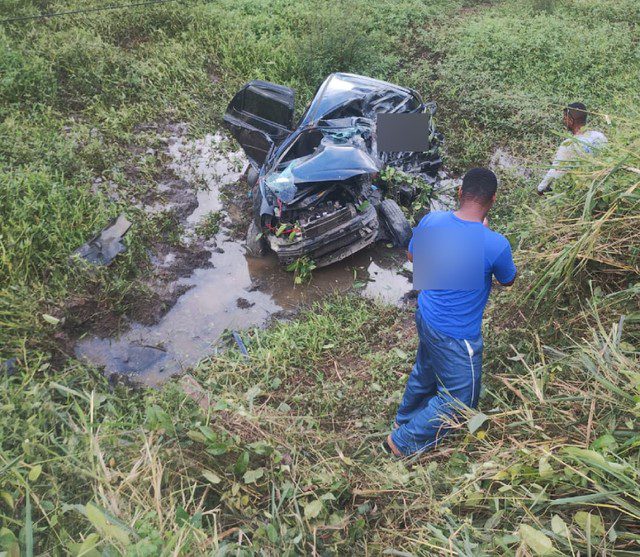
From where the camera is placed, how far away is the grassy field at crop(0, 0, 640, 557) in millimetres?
2121

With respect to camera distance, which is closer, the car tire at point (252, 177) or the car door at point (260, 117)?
the car door at point (260, 117)

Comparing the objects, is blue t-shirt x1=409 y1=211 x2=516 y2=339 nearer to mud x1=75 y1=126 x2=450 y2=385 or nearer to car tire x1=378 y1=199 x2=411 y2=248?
mud x1=75 y1=126 x2=450 y2=385

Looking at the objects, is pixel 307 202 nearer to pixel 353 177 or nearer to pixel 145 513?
pixel 353 177

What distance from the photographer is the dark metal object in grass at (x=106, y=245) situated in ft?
17.2

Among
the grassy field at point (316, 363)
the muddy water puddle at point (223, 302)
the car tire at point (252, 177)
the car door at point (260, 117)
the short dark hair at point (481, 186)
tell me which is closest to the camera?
the grassy field at point (316, 363)

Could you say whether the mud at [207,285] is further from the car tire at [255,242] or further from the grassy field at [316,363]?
the grassy field at [316,363]

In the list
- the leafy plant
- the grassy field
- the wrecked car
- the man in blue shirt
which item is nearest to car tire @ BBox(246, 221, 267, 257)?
the wrecked car

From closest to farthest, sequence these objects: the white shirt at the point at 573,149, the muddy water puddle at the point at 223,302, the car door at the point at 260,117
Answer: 1. the white shirt at the point at 573,149
2. the muddy water puddle at the point at 223,302
3. the car door at the point at 260,117

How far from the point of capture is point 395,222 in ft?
18.4

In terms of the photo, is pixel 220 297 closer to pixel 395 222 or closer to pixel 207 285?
pixel 207 285

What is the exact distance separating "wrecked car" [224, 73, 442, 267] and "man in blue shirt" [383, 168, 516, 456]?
7.11ft

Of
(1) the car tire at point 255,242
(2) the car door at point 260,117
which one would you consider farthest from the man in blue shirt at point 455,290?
(2) the car door at point 260,117

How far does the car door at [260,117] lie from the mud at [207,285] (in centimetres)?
76

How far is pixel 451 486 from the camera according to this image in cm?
251
